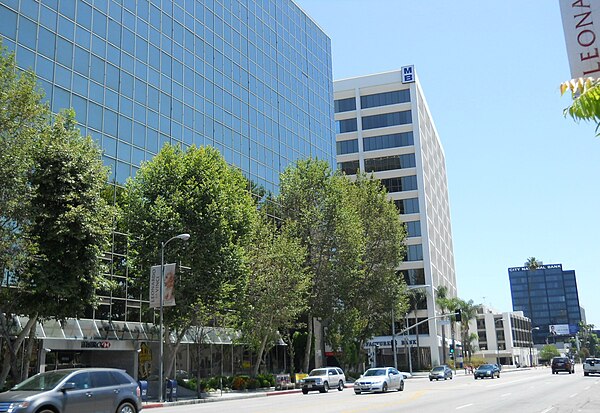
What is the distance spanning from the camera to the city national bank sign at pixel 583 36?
20.1 ft

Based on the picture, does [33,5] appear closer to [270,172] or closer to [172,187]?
[172,187]

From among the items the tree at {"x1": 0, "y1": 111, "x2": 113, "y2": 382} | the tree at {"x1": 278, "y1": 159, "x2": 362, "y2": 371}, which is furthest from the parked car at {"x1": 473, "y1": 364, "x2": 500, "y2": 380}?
the tree at {"x1": 0, "y1": 111, "x2": 113, "y2": 382}

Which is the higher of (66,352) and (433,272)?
(433,272)

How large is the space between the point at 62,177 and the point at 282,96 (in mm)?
37953

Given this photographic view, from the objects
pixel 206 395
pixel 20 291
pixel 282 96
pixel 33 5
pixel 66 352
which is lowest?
pixel 206 395

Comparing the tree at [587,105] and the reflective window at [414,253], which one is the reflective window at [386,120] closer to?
the reflective window at [414,253]

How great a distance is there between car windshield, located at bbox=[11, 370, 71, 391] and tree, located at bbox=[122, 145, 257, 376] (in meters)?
18.5

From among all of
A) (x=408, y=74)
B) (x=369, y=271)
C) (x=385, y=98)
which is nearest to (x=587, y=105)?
(x=369, y=271)

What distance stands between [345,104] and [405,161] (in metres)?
15.1

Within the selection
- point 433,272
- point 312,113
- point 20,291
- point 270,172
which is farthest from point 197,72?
point 433,272

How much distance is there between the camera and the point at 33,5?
117ft

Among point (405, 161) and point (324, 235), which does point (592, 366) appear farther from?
point (405, 161)

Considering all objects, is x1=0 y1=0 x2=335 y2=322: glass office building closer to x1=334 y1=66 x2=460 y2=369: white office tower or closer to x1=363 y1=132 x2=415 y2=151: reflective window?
x1=334 y1=66 x2=460 y2=369: white office tower

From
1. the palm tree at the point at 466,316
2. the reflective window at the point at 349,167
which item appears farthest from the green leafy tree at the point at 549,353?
the reflective window at the point at 349,167
